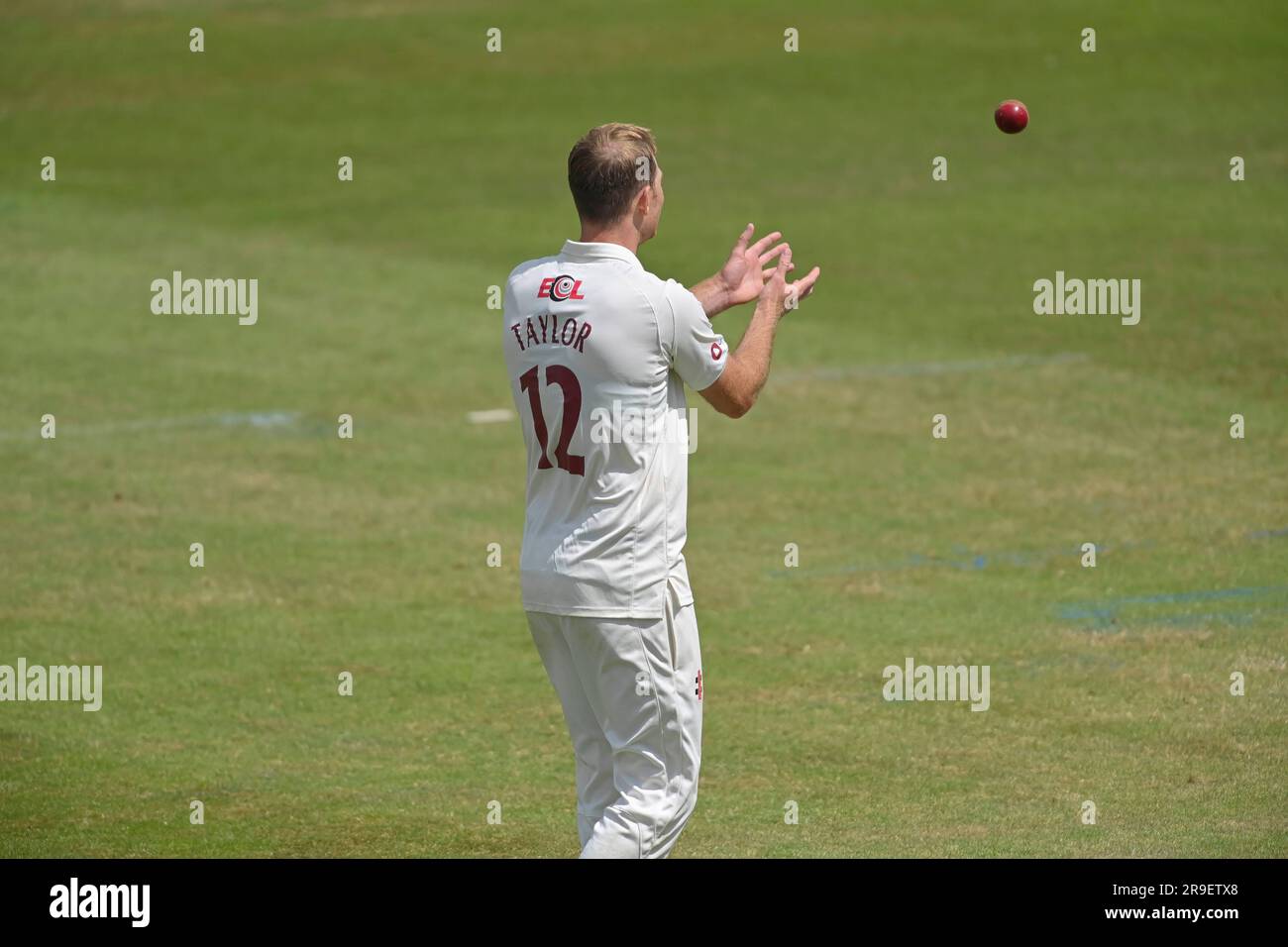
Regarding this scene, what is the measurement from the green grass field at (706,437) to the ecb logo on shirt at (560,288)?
2637 millimetres

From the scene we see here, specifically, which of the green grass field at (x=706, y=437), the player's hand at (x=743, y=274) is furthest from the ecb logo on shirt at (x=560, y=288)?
the green grass field at (x=706, y=437)

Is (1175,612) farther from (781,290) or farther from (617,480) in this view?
(617,480)

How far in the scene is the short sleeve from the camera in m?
6.00

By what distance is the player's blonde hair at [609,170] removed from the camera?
6020 millimetres

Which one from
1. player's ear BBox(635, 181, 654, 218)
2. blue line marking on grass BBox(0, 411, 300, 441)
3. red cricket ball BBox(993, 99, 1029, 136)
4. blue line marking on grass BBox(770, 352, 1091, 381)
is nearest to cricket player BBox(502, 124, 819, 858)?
player's ear BBox(635, 181, 654, 218)

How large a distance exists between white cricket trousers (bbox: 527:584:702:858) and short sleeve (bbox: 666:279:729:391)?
0.74 metres

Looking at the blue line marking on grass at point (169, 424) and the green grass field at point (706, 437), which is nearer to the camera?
the green grass field at point (706, 437)

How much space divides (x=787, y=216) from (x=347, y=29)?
13.9 metres

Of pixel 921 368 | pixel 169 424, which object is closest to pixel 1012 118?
pixel 921 368

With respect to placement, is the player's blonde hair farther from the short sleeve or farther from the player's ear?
the short sleeve

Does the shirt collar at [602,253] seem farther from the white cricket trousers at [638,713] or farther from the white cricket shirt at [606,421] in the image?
the white cricket trousers at [638,713]
